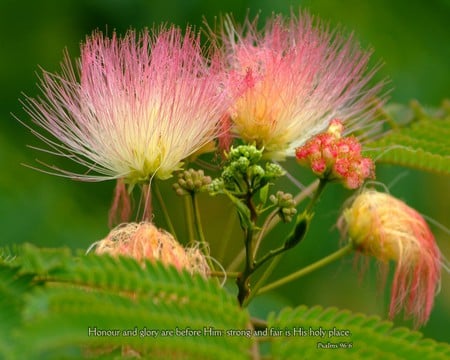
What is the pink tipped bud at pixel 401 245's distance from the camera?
257 centimetres

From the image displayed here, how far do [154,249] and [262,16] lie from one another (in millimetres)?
2137

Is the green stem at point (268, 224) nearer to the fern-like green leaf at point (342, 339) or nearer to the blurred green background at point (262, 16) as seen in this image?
the fern-like green leaf at point (342, 339)

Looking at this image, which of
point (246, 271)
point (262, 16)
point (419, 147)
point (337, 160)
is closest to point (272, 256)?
point (246, 271)

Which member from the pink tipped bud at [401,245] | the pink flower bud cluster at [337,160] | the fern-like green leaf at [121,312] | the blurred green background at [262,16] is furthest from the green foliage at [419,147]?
the fern-like green leaf at [121,312]

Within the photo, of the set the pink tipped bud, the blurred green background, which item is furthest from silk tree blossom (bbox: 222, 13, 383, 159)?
the blurred green background

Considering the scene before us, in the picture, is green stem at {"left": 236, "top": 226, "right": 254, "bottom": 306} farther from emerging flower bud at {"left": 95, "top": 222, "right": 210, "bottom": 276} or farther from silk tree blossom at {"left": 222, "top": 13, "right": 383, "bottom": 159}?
silk tree blossom at {"left": 222, "top": 13, "right": 383, "bottom": 159}

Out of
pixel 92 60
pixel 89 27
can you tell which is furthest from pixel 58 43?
pixel 92 60

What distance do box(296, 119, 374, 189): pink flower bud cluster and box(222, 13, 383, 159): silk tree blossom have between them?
141 mm

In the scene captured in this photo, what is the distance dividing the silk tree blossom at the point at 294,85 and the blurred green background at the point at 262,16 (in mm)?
1258

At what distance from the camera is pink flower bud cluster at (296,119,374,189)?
2451 mm

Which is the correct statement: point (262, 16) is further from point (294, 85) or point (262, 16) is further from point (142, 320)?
point (142, 320)

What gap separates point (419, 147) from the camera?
113 inches

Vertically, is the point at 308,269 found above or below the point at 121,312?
above

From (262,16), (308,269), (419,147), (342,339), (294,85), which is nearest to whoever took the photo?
(342,339)
